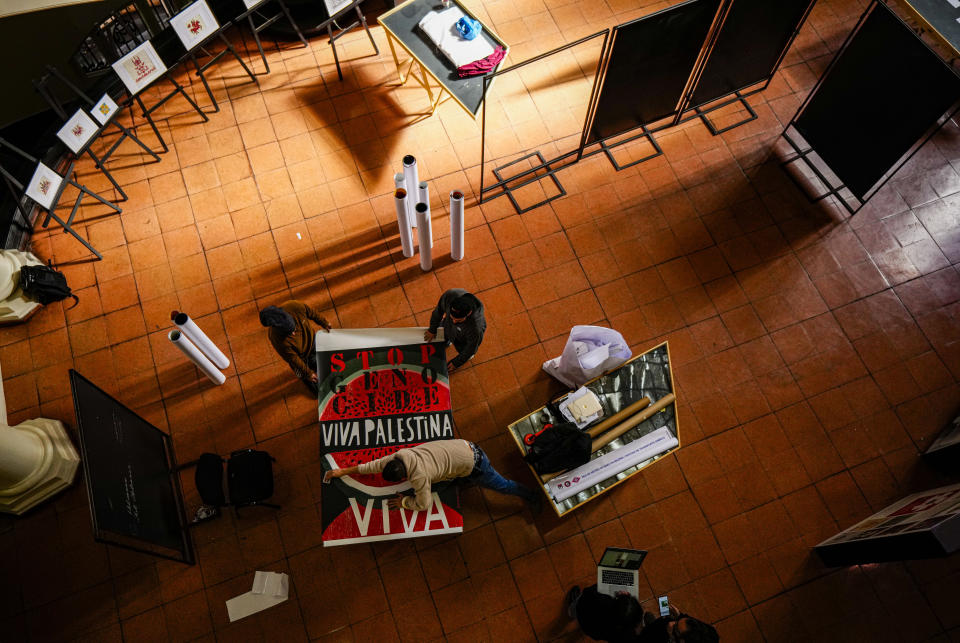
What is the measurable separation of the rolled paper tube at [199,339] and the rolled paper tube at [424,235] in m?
1.84

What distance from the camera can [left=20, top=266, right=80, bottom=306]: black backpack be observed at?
5016mm

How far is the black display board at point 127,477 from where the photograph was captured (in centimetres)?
348

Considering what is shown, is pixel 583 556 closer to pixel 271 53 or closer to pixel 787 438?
pixel 787 438

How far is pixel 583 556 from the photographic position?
178 inches

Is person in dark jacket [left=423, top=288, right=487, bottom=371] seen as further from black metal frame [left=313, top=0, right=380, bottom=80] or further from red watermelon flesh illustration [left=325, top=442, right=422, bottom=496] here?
black metal frame [left=313, top=0, right=380, bottom=80]

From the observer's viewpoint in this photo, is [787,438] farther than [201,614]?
Yes

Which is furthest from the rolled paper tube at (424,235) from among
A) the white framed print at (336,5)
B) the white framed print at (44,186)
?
the white framed print at (44,186)

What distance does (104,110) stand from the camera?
5.16 m

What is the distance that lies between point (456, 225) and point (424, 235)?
11.1 inches

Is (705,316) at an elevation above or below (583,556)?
above

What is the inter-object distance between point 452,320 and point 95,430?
2.36 metres

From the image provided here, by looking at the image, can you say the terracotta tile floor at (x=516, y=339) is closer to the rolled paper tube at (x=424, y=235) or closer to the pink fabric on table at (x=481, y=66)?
the rolled paper tube at (x=424, y=235)

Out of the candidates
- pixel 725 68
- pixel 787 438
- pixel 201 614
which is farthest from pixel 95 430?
pixel 725 68

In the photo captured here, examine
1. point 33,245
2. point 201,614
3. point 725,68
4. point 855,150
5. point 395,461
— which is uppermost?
point 33,245
